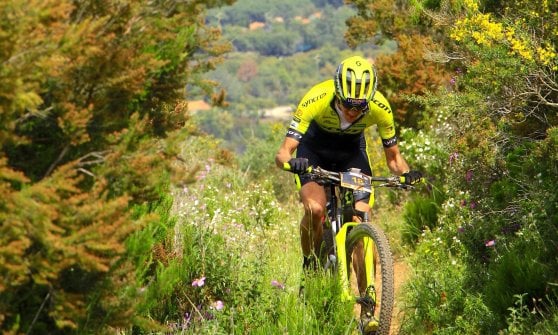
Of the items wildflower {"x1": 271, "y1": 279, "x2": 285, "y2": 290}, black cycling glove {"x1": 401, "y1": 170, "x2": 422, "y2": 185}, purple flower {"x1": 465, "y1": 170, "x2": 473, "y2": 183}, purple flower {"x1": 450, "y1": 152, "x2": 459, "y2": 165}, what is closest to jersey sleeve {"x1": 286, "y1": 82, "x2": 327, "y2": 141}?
black cycling glove {"x1": 401, "y1": 170, "x2": 422, "y2": 185}

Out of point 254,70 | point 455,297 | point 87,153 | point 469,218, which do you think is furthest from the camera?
point 254,70

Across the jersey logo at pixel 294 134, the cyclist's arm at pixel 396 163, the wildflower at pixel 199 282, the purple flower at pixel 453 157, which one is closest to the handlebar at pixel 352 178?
the jersey logo at pixel 294 134

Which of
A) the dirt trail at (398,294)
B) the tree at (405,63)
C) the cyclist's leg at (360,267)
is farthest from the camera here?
the tree at (405,63)

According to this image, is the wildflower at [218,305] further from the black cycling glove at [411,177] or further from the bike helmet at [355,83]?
the bike helmet at [355,83]

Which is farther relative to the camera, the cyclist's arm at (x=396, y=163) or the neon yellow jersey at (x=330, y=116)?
Answer: the cyclist's arm at (x=396, y=163)

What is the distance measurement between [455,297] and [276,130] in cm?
1519

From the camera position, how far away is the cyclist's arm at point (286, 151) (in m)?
6.50

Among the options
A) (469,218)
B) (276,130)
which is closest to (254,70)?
(276,130)

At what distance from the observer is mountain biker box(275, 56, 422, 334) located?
6.11 m

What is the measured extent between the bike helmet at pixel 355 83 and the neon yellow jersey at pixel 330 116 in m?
0.40

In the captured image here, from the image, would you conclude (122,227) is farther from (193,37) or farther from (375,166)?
(375,166)

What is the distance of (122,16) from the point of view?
3.80 metres

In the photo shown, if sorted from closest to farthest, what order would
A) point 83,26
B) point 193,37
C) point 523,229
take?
point 83,26
point 193,37
point 523,229

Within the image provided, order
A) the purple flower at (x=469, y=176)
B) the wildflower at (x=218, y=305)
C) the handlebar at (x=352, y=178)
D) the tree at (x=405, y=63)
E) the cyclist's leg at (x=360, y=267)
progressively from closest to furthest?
the wildflower at (x=218, y=305) < the cyclist's leg at (x=360, y=267) < the handlebar at (x=352, y=178) < the purple flower at (x=469, y=176) < the tree at (x=405, y=63)
